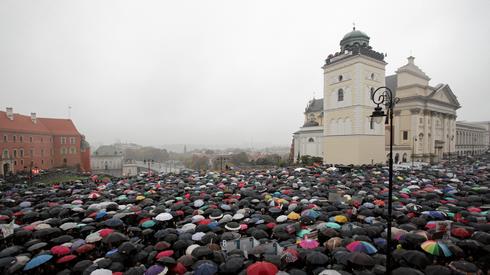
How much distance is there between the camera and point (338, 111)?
33656mm

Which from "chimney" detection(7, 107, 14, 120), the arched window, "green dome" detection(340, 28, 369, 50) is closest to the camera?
"green dome" detection(340, 28, 369, 50)

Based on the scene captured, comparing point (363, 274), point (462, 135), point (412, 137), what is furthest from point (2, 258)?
point (462, 135)

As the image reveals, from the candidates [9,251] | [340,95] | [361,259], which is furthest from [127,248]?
[340,95]

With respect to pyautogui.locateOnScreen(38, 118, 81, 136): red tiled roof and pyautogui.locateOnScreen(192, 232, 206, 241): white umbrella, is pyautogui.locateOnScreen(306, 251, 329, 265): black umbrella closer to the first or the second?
pyautogui.locateOnScreen(192, 232, 206, 241): white umbrella

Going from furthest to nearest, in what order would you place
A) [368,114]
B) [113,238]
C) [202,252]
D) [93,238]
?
[368,114] < [93,238] < [113,238] < [202,252]

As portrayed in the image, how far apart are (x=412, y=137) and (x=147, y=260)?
44.0 metres

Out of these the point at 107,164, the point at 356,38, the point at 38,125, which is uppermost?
the point at 356,38

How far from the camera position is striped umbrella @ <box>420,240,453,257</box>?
21.0 feet

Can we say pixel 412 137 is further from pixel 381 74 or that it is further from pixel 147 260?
pixel 147 260

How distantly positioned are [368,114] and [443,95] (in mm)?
25155

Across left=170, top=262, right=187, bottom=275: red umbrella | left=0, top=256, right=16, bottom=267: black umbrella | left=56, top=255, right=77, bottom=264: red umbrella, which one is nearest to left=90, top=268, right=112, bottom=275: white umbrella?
left=170, top=262, right=187, bottom=275: red umbrella

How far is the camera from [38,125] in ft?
132

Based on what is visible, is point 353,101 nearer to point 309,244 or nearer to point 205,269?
point 309,244

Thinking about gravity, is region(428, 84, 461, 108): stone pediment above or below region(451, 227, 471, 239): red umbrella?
above
